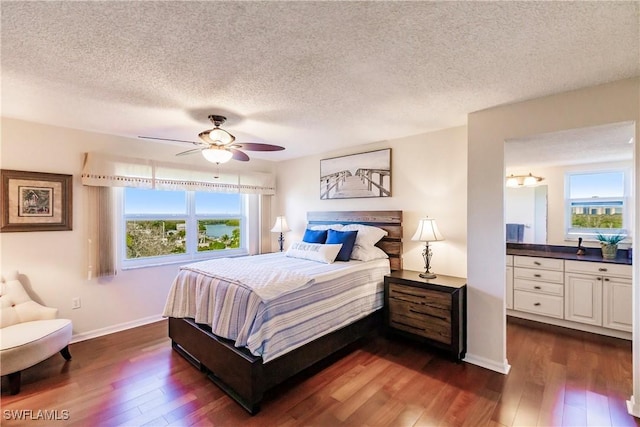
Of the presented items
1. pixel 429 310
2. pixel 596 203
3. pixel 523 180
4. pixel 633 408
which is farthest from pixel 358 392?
pixel 596 203

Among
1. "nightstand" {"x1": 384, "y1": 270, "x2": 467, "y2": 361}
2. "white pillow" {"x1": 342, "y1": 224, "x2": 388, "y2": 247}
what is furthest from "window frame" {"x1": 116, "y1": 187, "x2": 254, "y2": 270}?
"nightstand" {"x1": 384, "y1": 270, "x2": 467, "y2": 361}

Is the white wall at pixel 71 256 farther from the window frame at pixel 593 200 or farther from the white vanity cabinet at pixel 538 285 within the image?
the window frame at pixel 593 200

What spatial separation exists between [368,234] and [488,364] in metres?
1.74

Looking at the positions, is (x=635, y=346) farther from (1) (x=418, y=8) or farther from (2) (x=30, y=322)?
(2) (x=30, y=322)

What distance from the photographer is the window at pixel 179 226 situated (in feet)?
12.4

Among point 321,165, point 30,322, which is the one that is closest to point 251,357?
point 30,322

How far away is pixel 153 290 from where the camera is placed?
3.81m

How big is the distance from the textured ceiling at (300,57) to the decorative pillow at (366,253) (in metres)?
1.51

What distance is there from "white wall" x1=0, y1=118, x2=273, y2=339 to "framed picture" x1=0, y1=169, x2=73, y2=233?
0.24 ft

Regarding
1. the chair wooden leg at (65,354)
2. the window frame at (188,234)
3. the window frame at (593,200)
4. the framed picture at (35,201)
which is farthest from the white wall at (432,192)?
the chair wooden leg at (65,354)

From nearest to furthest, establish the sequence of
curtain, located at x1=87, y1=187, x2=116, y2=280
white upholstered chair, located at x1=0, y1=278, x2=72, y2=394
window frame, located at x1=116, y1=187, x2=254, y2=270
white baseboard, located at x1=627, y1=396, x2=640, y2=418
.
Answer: white baseboard, located at x1=627, y1=396, x2=640, y2=418, white upholstered chair, located at x1=0, y1=278, x2=72, y2=394, curtain, located at x1=87, y1=187, x2=116, y2=280, window frame, located at x1=116, y1=187, x2=254, y2=270

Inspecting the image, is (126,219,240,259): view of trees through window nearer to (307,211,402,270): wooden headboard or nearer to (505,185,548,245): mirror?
(307,211,402,270): wooden headboard

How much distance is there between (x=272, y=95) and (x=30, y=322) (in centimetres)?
302

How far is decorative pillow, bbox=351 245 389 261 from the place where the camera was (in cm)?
337
